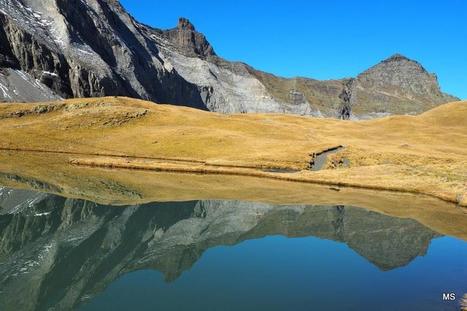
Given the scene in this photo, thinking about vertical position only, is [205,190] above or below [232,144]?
below

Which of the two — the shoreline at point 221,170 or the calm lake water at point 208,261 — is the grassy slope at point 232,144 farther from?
the calm lake water at point 208,261

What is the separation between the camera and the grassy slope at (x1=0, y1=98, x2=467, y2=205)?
69.1 m

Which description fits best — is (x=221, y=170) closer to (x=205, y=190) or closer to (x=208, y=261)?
(x=205, y=190)

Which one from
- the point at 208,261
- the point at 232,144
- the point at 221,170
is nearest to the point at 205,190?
the point at 221,170

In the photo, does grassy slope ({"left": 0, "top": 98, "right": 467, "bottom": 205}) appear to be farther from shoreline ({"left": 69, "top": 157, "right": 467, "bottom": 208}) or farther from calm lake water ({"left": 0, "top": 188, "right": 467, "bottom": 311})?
calm lake water ({"left": 0, "top": 188, "right": 467, "bottom": 311})

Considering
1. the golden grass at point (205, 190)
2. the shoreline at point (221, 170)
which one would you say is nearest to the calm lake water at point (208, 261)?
the golden grass at point (205, 190)

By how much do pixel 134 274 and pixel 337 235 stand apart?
1794 cm

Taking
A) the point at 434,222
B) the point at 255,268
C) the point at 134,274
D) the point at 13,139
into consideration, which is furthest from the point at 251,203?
the point at 13,139

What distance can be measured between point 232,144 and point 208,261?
67.4 meters

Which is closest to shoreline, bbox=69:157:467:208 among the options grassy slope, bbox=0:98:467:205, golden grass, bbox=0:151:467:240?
grassy slope, bbox=0:98:467:205

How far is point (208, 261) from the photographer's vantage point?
96.1ft

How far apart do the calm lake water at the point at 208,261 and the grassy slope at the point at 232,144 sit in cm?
2170

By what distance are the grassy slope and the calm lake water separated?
21.7 m

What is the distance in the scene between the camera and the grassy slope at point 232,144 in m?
69.1
